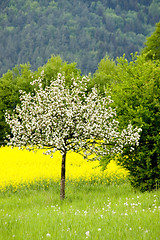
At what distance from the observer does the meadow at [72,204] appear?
797cm

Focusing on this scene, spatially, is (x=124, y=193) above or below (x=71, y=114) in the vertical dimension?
below

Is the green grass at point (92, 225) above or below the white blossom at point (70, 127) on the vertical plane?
below

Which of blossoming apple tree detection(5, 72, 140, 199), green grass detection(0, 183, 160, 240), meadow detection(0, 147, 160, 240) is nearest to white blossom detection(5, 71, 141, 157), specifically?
blossoming apple tree detection(5, 72, 140, 199)

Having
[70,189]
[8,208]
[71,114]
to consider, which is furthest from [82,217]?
[70,189]

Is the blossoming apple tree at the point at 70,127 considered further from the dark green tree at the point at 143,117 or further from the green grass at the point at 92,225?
the green grass at the point at 92,225

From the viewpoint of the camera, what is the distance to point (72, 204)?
13.5 metres

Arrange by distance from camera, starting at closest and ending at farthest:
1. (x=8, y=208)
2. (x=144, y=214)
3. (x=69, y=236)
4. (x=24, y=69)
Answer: (x=69, y=236)
(x=144, y=214)
(x=8, y=208)
(x=24, y=69)

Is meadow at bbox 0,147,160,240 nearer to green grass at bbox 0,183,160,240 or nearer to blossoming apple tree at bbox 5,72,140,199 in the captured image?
green grass at bbox 0,183,160,240

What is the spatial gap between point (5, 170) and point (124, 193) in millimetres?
9384

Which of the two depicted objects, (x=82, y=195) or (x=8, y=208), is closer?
(x=8, y=208)

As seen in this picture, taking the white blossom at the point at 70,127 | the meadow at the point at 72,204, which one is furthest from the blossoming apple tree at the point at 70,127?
the meadow at the point at 72,204

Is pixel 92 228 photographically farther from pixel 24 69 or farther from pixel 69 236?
pixel 24 69

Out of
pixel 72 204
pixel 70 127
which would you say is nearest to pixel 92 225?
pixel 72 204

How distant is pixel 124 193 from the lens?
1509 cm
